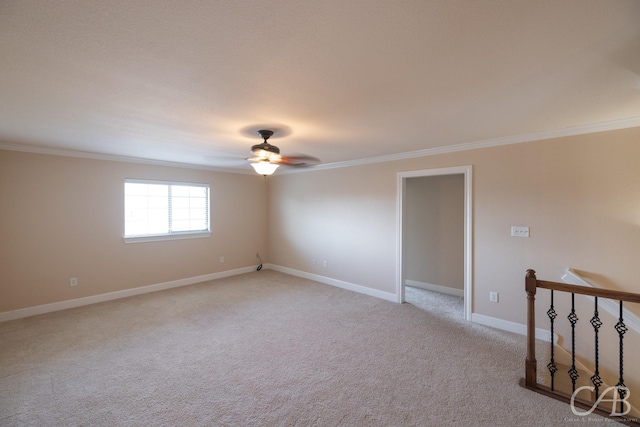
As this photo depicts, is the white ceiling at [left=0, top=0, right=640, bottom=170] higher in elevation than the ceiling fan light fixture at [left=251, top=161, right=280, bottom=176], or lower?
higher

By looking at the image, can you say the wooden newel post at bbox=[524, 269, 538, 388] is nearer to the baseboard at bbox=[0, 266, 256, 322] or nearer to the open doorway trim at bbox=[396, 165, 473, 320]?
the open doorway trim at bbox=[396, 165, 473, 320]

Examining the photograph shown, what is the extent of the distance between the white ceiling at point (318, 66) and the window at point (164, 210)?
78.1 inches

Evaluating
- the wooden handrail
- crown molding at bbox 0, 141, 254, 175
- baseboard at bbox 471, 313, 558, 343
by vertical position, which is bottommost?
baseboard at bbox 471, 313, 558, 343

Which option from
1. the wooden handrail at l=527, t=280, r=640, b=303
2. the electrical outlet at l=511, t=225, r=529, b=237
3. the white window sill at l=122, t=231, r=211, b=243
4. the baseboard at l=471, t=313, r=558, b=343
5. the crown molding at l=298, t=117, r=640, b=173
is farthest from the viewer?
the white window sill at l=122, t=231, r=211, b=243

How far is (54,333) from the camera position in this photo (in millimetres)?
3289

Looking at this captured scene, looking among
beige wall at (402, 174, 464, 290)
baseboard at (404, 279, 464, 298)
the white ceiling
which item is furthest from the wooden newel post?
baseboard at (404, 279, 464, 298)

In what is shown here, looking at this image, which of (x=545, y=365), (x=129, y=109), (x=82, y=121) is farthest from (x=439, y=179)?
(x=82, y=121)

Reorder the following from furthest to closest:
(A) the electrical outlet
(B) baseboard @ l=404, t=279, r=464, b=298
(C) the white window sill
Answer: (B) baseboard @ l=404, t=279, r=464, b=298, (C) the white window sill, (A) the electrical outlet

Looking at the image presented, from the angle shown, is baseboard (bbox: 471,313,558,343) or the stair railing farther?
baseboard (bbox: 471,313,558,343)

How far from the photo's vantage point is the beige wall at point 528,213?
277 cm

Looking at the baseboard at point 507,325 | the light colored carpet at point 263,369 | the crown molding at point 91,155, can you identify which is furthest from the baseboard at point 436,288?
the crown molding at point 91,155

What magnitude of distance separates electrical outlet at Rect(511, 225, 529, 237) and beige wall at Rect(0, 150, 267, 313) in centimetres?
544

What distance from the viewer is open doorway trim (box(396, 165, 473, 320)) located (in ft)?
12.1

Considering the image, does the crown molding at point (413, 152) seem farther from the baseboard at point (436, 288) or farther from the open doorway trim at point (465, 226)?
the baseboard at point (436, 288)
